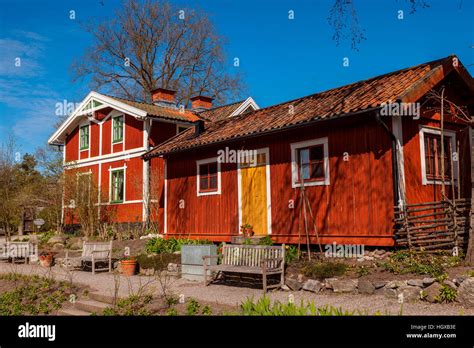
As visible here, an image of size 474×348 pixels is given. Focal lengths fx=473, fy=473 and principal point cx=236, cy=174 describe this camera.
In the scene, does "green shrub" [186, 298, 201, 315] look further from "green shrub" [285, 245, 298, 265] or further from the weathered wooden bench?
the weathered wooden bench

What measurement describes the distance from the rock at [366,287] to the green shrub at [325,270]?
0.80 meters

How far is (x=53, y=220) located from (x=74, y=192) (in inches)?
177

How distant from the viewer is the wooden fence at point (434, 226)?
9.45 metres

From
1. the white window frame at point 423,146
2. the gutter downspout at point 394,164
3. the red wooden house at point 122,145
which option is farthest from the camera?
the red wooden house at point 122,145

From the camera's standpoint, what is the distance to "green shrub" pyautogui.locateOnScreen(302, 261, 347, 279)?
30.7 feet

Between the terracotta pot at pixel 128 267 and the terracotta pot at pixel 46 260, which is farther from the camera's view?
the terracotta pot at pixel 46 260

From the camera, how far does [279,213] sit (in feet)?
41.9

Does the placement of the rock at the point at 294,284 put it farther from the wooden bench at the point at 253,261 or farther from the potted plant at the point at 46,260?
the potted plant at the point at 46,260

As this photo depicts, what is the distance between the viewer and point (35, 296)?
30.9 feet

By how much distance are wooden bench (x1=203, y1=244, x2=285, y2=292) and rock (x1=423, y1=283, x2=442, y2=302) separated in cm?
281

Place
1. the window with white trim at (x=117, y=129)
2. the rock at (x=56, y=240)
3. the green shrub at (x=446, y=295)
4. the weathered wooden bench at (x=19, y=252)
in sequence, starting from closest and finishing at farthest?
the green shrub at (x=446, y=295) < the weathered wooden bench at (x=19, y=252) < the rock at (x=56, y=240) < the window with white trim at (x=117, y=129)

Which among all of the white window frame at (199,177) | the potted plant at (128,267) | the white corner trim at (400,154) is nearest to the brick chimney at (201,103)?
the white window frame at (199,177)
